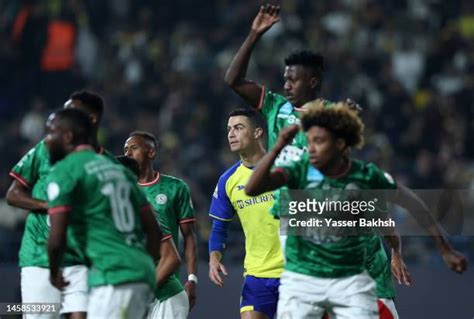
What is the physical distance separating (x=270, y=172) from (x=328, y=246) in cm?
58

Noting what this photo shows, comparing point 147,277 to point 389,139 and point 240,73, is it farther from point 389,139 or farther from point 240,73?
point 389,139

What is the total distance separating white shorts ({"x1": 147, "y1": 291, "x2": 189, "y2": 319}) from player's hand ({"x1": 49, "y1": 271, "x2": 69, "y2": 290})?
2.30m

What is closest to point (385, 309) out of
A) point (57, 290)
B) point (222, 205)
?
point (222, 205)

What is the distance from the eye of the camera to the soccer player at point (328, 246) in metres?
7.47

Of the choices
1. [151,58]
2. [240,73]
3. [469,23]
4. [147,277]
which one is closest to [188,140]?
[151,58]

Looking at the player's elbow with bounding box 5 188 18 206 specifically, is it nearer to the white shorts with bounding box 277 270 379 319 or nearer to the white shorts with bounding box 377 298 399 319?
the white shorts with bounding box 277 270 379 319

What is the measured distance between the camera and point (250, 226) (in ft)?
33.7

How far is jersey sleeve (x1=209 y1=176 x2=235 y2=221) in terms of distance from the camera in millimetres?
10523

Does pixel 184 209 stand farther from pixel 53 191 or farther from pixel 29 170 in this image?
pixel 53 191

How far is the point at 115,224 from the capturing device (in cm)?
697

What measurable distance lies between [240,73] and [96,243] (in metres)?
2.14

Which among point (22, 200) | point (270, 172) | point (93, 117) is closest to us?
point (270, 172)

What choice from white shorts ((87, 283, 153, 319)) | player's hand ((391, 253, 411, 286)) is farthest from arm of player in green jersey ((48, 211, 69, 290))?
player's hand ((391, 253, 411, 286))

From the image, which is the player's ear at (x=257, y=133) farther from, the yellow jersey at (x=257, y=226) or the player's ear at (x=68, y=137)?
the player's ear at (x=68, y=137)
